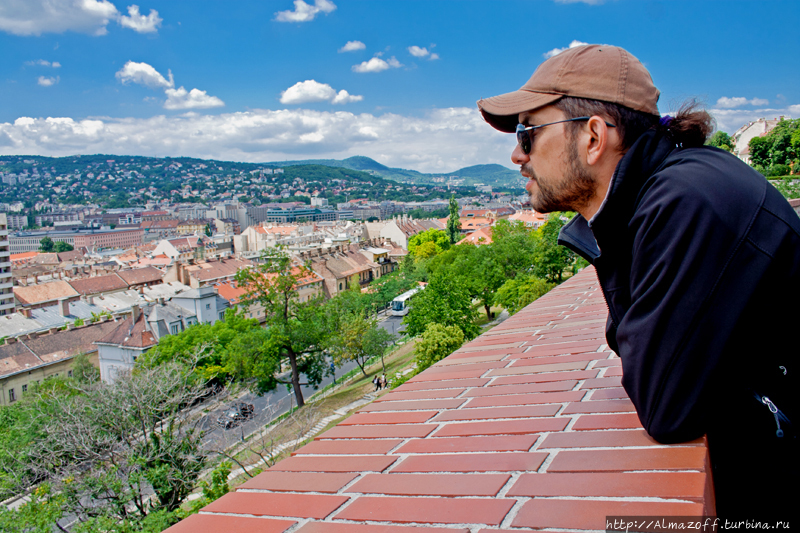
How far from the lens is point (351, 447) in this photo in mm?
1521

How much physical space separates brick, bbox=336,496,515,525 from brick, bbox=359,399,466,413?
66cm

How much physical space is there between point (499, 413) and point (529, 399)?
0.14m

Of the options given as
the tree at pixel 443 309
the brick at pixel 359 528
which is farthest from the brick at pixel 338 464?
the tree at pixel 443 309

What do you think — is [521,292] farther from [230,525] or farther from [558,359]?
[230,525]

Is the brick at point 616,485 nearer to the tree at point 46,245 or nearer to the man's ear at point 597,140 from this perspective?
the man's ear at point 597,140

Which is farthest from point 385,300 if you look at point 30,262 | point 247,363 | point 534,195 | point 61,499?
point 30,262

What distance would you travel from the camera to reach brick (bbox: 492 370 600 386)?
5.99ft

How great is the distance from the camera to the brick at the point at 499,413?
5.00 feet

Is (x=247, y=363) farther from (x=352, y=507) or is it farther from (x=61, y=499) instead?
(x=352, y=507)

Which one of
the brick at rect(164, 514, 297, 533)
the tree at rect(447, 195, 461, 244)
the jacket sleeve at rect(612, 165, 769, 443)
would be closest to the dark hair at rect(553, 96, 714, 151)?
the jacket sleeve at rect(612, 165, 769, 443)

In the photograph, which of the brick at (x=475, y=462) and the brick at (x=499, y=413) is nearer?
the brick at (x=475, y=462)

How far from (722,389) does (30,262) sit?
4224 inches

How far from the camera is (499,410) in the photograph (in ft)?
5.27

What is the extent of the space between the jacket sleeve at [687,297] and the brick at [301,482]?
0.77m
